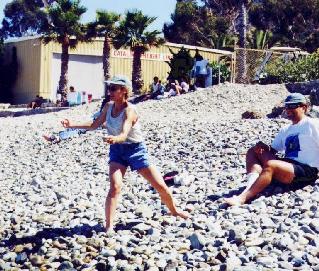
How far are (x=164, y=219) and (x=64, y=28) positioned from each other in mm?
27847

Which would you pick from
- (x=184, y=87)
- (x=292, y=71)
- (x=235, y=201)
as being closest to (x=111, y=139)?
(x=235, y=201)

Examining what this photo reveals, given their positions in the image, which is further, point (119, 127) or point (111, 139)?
point (119, 127)

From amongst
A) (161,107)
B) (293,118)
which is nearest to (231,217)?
(293,118)

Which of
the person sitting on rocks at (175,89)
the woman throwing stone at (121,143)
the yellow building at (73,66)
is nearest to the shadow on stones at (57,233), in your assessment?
the woman throwing stone at (121,143)

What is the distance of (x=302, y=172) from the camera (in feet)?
23.4

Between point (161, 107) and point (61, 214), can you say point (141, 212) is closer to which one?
point (61, 214)

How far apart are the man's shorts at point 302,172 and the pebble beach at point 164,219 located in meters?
0.15

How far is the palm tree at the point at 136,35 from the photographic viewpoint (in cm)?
3288

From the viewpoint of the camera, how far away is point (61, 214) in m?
7.27

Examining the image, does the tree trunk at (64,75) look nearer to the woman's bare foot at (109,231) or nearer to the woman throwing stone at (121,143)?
the woman throwing stone at (121,143)

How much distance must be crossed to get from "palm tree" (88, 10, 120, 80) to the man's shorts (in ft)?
87.3

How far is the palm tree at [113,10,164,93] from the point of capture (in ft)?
108

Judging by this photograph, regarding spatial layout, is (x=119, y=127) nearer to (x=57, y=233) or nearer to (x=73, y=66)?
(x=57, y=233)

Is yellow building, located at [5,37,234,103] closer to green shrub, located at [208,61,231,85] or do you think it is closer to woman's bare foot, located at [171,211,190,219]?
green shrub, located at [208,61,231,85]
